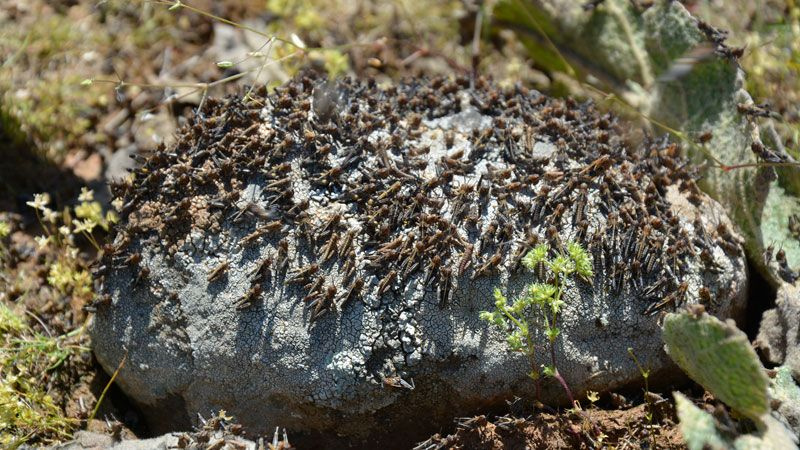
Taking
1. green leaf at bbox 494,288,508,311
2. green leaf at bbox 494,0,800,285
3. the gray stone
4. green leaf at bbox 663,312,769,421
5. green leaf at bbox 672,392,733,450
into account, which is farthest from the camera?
green leaf at bbox 494,0,800,285

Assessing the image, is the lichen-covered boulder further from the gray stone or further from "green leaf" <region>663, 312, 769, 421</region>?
"green leaf" <region>663, 312, 769, 421</region>

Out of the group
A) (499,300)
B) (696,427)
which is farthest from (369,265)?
(696,427)

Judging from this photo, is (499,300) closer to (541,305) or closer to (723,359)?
(541,305)

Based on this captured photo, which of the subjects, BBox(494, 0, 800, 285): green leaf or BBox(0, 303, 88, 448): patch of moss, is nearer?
BBox(0, 303, 88, 448): patch of moss

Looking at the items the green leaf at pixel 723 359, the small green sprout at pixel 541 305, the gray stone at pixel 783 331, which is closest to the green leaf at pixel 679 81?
the gray stone at pixel 783 331

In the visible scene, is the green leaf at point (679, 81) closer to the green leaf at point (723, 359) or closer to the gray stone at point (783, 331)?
the gray stone at point (783, 331)

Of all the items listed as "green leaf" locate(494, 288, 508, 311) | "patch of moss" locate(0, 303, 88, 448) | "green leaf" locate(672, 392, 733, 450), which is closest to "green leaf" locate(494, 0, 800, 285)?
"green leaf" locate(494, 288, 508, 311)

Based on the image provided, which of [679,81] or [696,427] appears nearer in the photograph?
[696,427]

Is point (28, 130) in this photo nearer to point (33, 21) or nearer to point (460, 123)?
point (33, 21)
